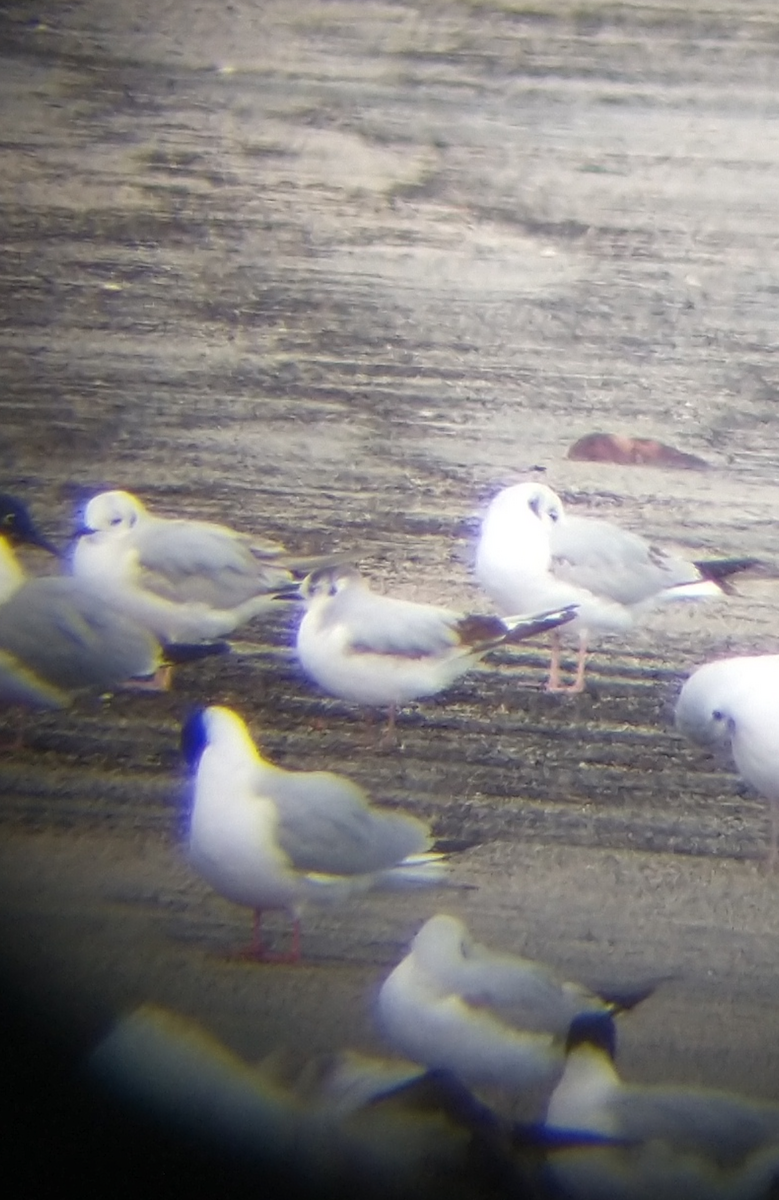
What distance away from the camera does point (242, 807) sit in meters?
1.48

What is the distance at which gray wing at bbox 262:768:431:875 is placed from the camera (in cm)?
147

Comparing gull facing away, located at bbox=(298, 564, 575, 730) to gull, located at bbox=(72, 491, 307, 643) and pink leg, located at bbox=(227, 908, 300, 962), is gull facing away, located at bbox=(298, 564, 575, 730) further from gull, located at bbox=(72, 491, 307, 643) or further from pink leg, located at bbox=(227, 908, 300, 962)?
pink leg, located at bbox=(227, 908, 300, 962)

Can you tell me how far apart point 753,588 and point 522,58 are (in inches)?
21.3

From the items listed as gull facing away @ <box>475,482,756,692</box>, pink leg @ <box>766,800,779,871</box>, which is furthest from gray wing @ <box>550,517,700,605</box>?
pink leg @ <box>766,800,779,871</box>

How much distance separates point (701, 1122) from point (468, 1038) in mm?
218

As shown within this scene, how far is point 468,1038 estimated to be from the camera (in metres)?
1.45

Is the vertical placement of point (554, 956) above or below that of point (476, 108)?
below

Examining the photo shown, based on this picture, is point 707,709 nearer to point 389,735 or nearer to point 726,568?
point 726,568

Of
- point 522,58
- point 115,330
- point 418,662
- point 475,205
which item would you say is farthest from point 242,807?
point 522,58

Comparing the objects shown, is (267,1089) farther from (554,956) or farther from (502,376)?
(502,376)

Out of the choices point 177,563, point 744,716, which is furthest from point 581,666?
point 177,563

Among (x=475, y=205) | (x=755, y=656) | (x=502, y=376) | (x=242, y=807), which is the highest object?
(x=475, y=205)

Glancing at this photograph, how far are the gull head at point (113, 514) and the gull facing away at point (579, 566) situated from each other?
0.33 metres

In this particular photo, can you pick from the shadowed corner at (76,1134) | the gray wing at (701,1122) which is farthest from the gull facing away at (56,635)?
the gray wing at (701,1122)
